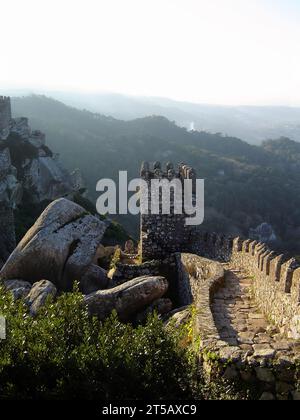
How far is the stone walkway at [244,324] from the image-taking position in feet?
21.5

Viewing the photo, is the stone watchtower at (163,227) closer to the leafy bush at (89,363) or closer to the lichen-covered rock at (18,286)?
the lichen-covered rock at (18,286)

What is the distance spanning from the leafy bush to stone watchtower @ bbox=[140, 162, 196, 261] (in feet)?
30.6

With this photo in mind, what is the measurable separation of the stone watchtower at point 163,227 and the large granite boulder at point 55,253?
73.3 inches

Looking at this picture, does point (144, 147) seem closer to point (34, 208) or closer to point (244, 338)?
point (34, 208)

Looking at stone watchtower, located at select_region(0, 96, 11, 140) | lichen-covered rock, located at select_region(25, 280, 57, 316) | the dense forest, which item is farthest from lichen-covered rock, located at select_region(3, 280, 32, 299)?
the dense forest

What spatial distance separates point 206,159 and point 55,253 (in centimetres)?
7390

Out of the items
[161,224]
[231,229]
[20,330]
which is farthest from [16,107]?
[20,330]

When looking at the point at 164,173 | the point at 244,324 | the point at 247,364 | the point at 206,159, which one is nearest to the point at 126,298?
the point at 244,324

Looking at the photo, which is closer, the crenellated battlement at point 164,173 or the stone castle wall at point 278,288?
the stone castle wall at point 278,288

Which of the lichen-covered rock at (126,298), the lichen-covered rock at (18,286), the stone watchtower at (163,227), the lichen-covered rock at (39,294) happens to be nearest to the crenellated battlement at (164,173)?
the stone watchtower at (163,227)

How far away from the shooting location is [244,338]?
747 cm

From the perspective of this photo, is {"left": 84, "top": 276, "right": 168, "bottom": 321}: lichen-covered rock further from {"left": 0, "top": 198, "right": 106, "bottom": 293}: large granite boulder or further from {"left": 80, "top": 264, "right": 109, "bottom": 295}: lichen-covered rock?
{"left": 0, "top": 198, "right": 106, "bottom": 293}: large granite boulder

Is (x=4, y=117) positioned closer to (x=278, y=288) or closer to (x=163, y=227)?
(x=163, y=227)
